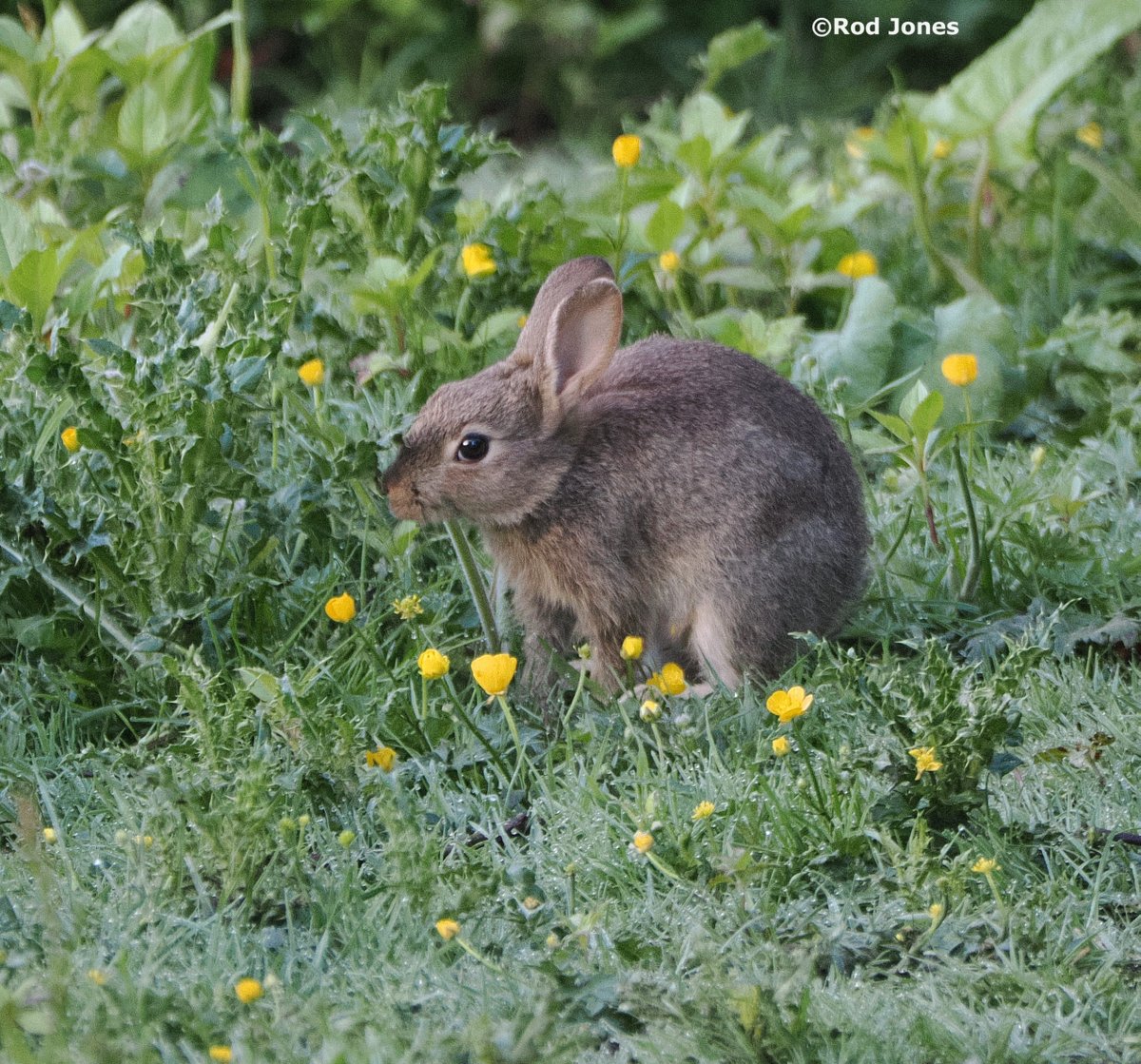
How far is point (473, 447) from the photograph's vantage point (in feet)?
12.5

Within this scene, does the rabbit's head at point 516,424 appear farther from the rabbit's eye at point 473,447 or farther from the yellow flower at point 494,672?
the yellow flower at point 494,672

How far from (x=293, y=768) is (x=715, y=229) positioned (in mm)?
2695

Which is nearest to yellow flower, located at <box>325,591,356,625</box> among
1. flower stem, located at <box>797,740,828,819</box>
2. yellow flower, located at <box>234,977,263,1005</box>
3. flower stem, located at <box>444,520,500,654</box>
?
flower stem, located at <box>444,520,500,654</box>

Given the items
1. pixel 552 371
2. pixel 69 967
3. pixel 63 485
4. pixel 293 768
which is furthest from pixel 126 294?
pixel 69 967

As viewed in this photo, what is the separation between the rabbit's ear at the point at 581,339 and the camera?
12.2ft

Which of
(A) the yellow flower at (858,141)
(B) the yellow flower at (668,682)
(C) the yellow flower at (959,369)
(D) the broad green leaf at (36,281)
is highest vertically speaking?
(D) the broad green leaf at (36,281)

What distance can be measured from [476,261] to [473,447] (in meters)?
0.96

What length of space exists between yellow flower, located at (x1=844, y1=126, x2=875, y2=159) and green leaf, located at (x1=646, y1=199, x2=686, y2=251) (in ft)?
4.00

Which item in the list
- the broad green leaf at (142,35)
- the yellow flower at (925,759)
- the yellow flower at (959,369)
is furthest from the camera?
the broad green leaf at (142,35)

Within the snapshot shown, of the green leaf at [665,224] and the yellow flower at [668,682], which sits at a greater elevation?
the green leaf at [665,224]

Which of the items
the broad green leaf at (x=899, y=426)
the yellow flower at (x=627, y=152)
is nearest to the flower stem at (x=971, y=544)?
the broad green leaf at (x=899, y=426)

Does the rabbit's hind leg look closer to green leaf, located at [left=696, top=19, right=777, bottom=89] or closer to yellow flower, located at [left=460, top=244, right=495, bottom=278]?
yellow flower, located at [left=460, top=244, right=495, bottom=278]

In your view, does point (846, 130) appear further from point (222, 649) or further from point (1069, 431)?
point (222, 649)

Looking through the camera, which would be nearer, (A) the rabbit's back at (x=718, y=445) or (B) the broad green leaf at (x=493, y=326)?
(A) the rabbit's back at (x=718, y=445)
